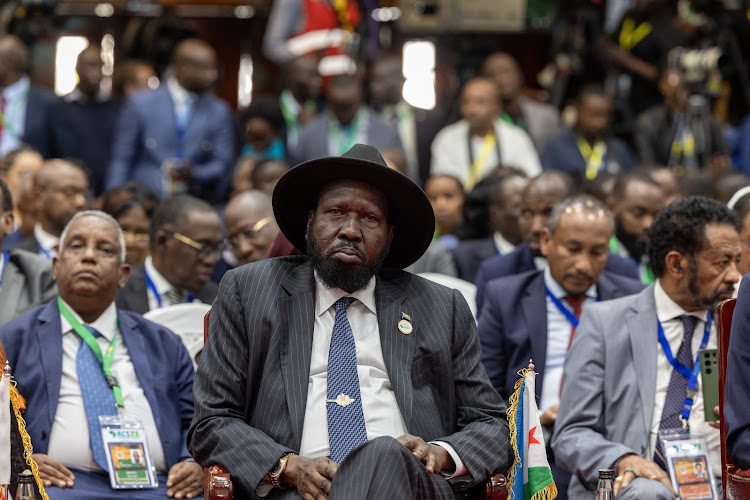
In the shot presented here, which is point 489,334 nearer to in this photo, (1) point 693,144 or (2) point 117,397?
(2) point 117,397

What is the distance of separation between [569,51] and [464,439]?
8288 mm

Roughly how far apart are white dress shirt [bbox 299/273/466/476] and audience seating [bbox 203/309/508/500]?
0.43ft

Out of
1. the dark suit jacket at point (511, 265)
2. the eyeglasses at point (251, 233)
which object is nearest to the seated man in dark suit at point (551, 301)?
the dark suit jacket at point (511, 265)

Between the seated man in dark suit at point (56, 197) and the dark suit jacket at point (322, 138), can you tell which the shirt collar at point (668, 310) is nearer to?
the seated man in dark suit at point (56, 197)

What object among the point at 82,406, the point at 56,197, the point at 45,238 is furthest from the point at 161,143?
the point at 82,406

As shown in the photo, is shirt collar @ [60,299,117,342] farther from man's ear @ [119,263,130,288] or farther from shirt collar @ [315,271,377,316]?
shirt collar @ [315,271,377,316]

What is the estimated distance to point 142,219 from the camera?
766cm

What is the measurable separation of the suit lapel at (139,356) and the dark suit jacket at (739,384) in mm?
2404

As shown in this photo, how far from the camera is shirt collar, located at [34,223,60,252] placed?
739 centimetres

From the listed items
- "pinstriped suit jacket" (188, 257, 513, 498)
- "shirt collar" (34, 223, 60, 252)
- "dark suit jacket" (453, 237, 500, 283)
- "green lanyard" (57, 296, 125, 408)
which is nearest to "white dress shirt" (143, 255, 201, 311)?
"shirt collar" (34, 223, 60, 252)

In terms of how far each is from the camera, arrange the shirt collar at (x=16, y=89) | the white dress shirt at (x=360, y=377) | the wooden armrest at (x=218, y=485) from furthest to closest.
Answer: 1. the shirt collar at (x=16, y=89)
2. the white dress shirt at (x=360, y=377)
3. the wooden armrest at (x=218, y=485)

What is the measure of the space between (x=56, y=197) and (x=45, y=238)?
30 centimetres

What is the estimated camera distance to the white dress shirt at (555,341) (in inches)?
236

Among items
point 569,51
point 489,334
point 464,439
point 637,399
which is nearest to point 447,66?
point 569,51
